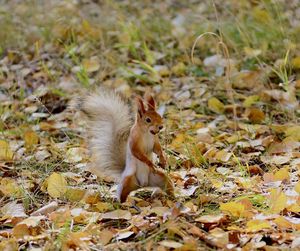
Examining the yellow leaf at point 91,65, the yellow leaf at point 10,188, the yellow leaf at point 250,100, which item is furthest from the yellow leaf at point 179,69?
the yellow leaf at point 10,188

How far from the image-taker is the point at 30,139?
3330mm

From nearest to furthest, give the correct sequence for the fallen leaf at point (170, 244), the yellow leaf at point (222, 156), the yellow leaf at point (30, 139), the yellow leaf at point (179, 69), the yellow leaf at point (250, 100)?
the fallen leaf at point (170, 244), the yellow leaf at point (222, 156), the yellow leaf at point (30, 139), the yellow leaf at point (250, 100), the yellow leaf at point (179, 69)

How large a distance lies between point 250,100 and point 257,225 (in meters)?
1.55

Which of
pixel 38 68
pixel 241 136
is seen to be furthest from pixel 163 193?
pixel 38 68

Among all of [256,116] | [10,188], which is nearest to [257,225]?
[10,188]

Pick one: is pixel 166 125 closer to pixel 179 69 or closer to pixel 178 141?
pixel 178 141

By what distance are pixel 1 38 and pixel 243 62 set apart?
66.8 inches

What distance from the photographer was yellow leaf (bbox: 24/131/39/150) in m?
3.30

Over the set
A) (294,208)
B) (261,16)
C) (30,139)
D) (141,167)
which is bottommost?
(30,139)

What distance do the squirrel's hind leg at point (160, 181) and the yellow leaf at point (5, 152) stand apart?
93 cm

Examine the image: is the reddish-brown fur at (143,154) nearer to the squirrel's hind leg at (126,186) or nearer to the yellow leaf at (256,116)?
the squirrel's hind leg at (126,186)

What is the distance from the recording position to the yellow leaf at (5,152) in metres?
3.09

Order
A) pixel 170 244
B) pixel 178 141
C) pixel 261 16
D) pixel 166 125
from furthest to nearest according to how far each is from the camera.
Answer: pixel 261 16 < pixel 166 125 < pixel 178 141 < pixel 170 244

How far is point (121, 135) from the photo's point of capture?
2.54m
